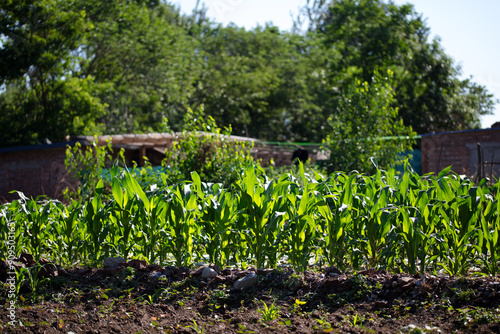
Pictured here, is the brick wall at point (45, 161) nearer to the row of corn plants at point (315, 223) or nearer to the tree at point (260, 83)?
the row of corn plants at point (315, 223)

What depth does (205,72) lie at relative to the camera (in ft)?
95.6

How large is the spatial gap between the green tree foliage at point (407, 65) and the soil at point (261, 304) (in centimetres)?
2114

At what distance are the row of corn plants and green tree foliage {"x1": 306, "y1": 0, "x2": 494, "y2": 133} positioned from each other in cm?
2018

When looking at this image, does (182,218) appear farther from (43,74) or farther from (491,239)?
(43,74)

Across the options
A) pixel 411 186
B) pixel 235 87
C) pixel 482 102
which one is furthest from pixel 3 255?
pixel 482 102

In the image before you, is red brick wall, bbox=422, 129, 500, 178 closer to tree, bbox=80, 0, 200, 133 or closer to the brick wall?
the brick wall

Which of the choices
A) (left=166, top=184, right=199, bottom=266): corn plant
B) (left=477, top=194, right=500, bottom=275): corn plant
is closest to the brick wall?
(left=166, top=184, right=199, bottom=266): corn plant

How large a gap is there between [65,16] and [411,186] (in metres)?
17.7

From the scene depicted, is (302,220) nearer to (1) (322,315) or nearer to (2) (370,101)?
(1) (322,315)

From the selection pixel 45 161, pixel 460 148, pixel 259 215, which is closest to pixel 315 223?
pixel 259 215

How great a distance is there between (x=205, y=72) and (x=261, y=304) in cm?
2710

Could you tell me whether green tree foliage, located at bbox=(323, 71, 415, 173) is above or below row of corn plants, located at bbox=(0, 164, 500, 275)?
above

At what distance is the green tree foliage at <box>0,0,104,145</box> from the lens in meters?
17.9

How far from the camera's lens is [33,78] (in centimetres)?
1931
